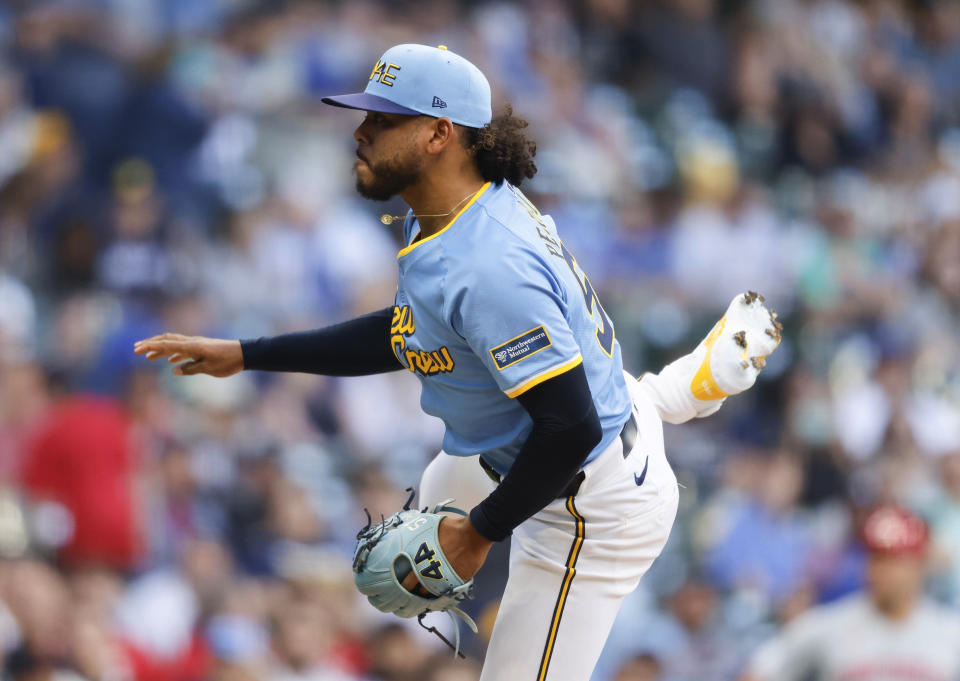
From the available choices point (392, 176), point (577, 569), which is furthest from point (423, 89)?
point (577, 569)

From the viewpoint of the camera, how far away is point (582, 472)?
3.29 m

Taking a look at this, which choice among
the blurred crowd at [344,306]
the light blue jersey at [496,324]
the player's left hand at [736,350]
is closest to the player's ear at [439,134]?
the light blue jersey at [496,324]

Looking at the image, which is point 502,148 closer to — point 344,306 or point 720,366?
point 720,366

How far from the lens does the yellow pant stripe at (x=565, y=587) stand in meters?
3.25

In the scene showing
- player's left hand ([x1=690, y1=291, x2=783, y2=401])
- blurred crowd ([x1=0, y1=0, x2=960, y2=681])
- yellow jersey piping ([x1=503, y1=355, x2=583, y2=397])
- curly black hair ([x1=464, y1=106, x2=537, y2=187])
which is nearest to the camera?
yellow jersey piping ([x1=503, y1=355, x2=583, y2=397])

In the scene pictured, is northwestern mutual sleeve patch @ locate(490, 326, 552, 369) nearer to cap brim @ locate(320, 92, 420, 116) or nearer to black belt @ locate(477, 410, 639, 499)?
black belt @ locate(477, 410, 639, 499)

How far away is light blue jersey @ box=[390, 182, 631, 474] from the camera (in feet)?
A: 9.62

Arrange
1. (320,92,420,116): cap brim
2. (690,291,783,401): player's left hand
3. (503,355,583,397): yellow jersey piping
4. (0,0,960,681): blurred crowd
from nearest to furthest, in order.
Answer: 1. (503,355,583,397): yellow jersey piping
2. (320,92,420,116): cap brim
3. (690,291,783,401): player's left hand
4. (0,0,960,681): blurred crowd

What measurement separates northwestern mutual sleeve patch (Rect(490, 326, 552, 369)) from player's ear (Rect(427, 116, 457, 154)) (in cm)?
54

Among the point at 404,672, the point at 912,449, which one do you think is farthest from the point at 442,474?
the point at 912,449

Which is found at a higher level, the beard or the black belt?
the beard

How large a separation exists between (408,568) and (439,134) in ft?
3.47

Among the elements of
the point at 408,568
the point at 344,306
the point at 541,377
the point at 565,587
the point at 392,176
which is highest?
the point at 392,176

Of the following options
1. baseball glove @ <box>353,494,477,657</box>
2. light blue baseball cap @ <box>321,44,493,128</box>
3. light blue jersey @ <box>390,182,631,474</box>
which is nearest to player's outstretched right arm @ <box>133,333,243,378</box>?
light blue jersey @ <box>390,182,631,474</box>
